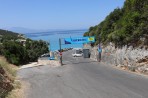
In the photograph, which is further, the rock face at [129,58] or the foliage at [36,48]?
the foliage at [36,48]

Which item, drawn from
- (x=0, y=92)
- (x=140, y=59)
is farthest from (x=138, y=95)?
(x=140, y=59)

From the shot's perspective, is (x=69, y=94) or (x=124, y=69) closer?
(x=69, y=94)

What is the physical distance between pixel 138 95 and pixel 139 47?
1340 centimetres

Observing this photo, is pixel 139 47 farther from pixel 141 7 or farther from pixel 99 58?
pixel 99 58

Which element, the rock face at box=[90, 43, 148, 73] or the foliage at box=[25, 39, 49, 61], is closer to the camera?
the rock face at box=[90, 43, 148, 73]

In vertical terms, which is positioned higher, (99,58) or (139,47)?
(139,47)

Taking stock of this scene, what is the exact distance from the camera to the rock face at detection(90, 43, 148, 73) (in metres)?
28.8

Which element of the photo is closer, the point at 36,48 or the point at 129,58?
the point at 129,58

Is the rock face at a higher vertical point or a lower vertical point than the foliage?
higher

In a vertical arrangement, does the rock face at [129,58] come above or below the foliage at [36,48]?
above

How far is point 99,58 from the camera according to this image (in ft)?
156

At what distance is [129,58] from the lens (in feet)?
104

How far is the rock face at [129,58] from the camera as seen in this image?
2877 centimetres

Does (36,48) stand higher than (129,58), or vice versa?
(129,58)
